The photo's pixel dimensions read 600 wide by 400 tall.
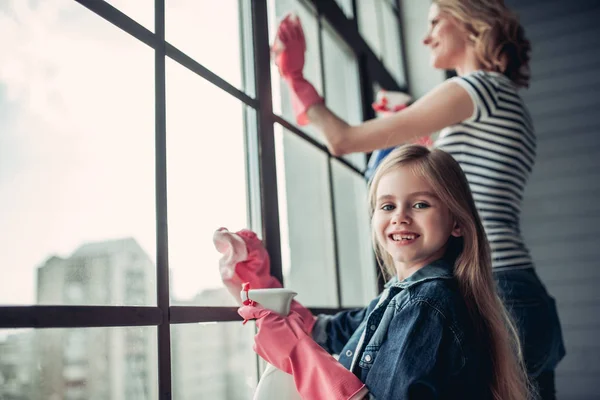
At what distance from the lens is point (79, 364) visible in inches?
32.6

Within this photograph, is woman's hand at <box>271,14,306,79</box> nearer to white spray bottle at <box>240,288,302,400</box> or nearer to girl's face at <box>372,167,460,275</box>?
girl's face at <box>372,167,460,275</box>

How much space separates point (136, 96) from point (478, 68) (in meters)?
0.86

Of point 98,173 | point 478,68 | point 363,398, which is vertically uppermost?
point 478,68

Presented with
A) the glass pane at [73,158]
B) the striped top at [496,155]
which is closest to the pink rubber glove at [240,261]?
the glass pane at [73,158]

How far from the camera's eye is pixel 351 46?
2.11 m

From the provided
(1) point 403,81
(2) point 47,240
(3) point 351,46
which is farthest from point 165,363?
(1) point 403,81

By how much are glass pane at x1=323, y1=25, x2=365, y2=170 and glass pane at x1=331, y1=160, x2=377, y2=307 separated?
9 centimetres

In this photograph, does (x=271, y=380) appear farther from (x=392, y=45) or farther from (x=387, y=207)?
(x=392, y=45)

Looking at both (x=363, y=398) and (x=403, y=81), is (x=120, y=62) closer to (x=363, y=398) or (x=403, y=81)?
(x=363, y=398)

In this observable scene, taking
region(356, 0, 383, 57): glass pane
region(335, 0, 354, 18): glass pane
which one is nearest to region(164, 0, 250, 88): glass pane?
region(335, 0, 354, 18): glass pane

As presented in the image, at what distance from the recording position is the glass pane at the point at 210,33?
3.84 ft

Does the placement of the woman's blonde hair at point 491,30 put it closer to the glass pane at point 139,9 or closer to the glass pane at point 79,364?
the glass pane at point 139,9

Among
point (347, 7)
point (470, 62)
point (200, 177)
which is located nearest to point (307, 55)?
point (347, 7)

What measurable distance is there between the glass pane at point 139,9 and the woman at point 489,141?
33cm
